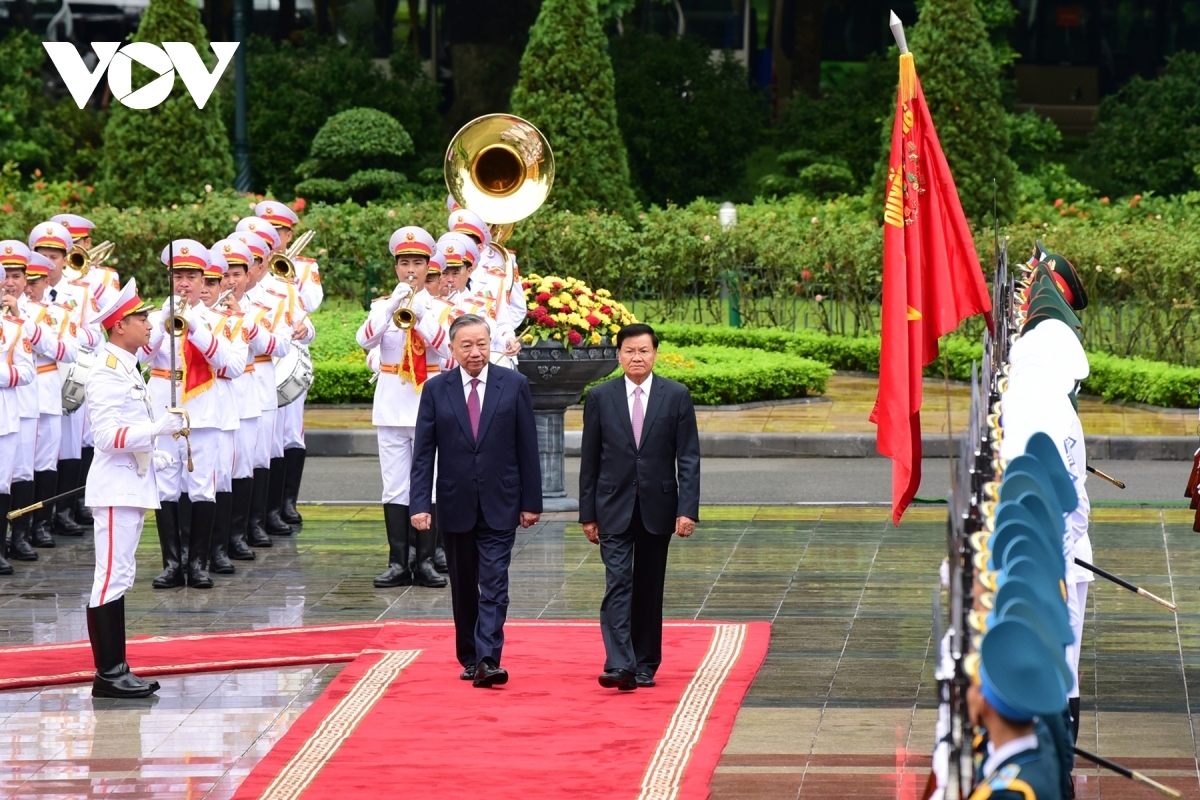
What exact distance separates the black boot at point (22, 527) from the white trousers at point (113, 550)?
3786 millimetres

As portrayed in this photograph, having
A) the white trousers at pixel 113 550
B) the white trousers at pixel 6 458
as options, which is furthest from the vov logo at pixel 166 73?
the white trousers at pixel 113 550

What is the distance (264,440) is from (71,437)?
159 cm

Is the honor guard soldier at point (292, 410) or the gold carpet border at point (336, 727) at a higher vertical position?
the honor guard soldier at point (292, 410)

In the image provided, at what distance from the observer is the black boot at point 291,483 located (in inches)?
528

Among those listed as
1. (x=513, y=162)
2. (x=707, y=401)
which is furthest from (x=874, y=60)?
(x=513, y=162)

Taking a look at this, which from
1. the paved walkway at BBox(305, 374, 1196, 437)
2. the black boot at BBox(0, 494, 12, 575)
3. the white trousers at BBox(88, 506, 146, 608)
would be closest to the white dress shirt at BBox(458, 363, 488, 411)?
the white trousers at BBox(88, 506, 146, 608)

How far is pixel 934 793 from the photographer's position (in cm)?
452

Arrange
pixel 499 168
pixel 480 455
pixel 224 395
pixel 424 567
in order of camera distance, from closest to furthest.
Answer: pixel 480 455 < pixel 424 567 < pixel 224 395 < pixel 499 168

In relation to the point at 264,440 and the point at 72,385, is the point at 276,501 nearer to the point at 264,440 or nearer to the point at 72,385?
the point at 264,440

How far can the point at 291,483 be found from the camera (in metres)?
13.5

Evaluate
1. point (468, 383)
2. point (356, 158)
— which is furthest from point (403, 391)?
point (356, 158)

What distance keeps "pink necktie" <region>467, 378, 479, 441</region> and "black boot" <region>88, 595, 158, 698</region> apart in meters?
1.74

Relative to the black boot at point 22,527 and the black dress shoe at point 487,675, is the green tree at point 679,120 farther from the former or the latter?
the black dress shoe at point 487,675

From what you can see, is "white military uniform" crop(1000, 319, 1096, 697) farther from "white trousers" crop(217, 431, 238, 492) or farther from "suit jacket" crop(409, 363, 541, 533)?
"white trousers" crop(217, 431, 238, 492)
